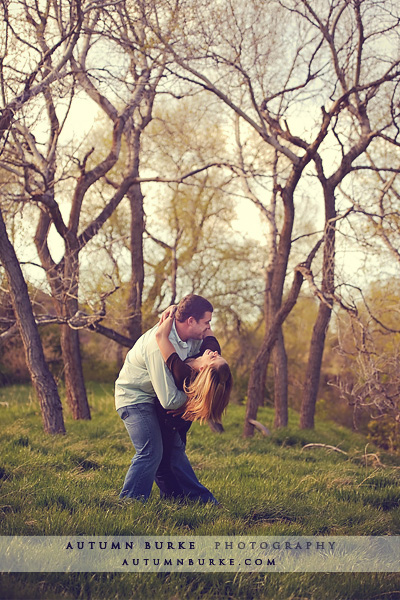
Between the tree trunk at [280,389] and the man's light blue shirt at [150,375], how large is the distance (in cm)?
913

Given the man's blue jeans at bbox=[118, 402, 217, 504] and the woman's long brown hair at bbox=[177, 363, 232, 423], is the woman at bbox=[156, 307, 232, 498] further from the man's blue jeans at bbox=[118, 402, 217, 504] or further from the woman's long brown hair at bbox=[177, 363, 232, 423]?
the man's blue jeans at bbox=[118, 402, 217, 504]

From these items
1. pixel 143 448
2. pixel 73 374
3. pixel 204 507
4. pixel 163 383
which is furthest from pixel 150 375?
pixel 73 374

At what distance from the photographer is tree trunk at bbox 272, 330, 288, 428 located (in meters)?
13.9

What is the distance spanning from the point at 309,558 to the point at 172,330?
194 centimetres

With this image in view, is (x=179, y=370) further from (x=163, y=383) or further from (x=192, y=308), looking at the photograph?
(x=192, y=308)

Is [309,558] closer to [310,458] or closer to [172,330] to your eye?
[172,330]

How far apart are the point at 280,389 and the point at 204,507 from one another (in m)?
9.41

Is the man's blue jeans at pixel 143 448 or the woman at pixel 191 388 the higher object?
the woman at pixel 191 388

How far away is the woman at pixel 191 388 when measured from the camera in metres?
4.34

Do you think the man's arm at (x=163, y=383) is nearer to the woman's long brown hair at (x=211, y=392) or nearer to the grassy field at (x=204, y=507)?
the woman's long brown hair at (x=211, y=392)

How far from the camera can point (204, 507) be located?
192 inches

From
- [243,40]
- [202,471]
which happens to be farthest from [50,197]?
[202,471]

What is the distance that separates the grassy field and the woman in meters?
0.43

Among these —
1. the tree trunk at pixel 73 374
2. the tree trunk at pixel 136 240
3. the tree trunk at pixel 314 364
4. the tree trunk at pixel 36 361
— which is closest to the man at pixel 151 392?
the tree trunk at pixel 36 361
